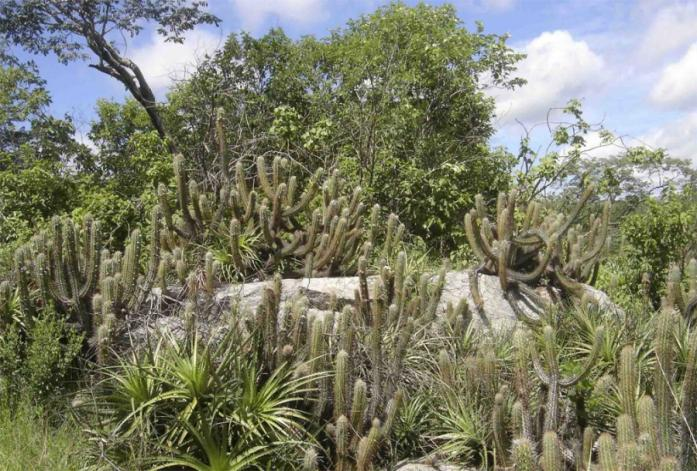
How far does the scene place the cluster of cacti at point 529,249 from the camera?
785 cm

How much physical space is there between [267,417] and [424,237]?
740cm

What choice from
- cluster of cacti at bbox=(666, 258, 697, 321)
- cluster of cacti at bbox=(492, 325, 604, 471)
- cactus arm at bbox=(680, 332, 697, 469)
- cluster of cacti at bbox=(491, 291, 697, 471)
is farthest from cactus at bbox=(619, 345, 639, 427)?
cluster of cacti at bbox=(666, 258, 697, 321)

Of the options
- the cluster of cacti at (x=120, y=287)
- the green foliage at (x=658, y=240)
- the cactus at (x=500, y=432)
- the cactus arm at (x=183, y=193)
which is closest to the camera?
the cactus at (x=500, y=432)

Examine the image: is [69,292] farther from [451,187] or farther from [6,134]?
[6,134]

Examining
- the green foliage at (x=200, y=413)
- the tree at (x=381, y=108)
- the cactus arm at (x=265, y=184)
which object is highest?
the tree at (x=381, y=108)

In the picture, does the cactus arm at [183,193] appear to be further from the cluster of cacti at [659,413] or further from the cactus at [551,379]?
the cluster of cacti at [659,413]

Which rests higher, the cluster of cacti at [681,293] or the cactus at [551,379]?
the cluster of cacti at [681,293]

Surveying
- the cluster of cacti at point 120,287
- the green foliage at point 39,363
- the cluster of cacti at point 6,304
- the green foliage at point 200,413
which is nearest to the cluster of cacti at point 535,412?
the green foliage at point 200,413

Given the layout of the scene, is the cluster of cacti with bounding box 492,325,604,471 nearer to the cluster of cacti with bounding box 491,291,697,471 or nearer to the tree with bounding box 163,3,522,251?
the cluster of cacti with bounding box 491,291,697,471

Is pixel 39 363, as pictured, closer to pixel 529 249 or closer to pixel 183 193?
pixel 183 193

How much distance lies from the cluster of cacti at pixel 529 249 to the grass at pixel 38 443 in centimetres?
424

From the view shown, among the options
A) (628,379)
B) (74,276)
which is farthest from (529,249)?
(74,276)

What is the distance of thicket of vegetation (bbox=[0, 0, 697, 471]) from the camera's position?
4844 mm

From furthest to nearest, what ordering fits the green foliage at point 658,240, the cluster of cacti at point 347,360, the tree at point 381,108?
the tree at point 381,108, the green foliage at point 658,240, the cluster of cacti at point 347,360
